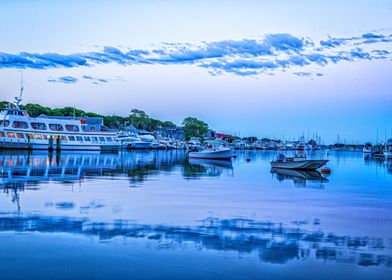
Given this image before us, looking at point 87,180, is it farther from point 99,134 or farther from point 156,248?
point 99,134

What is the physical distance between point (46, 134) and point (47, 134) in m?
0.20

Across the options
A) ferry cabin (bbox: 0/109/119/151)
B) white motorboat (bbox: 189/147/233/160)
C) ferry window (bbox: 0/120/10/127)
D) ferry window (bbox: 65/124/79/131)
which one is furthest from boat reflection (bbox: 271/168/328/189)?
ferry window (bbox: 65/124/79/131)

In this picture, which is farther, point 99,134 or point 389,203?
point 99,134

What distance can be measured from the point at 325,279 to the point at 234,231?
16.0ft

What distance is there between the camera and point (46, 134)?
9088 centimetres

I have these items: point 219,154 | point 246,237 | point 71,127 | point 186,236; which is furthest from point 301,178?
point 71,127

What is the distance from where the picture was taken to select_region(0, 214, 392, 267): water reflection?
1197 cm

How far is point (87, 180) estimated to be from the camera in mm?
30516

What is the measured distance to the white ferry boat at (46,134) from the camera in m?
85.2

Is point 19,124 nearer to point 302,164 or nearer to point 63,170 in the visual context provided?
point 63,170

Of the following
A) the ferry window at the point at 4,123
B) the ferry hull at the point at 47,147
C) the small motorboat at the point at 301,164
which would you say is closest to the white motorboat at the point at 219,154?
the small motorboat at the point at 301,164

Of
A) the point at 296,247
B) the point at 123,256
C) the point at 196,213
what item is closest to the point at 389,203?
the point at 196,213

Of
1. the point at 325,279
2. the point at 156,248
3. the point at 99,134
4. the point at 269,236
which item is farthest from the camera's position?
the point at 99,134

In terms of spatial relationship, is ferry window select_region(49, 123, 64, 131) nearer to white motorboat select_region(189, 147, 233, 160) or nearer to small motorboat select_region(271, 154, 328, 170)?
white motorboat select_region(189, 147, 233, 160)
